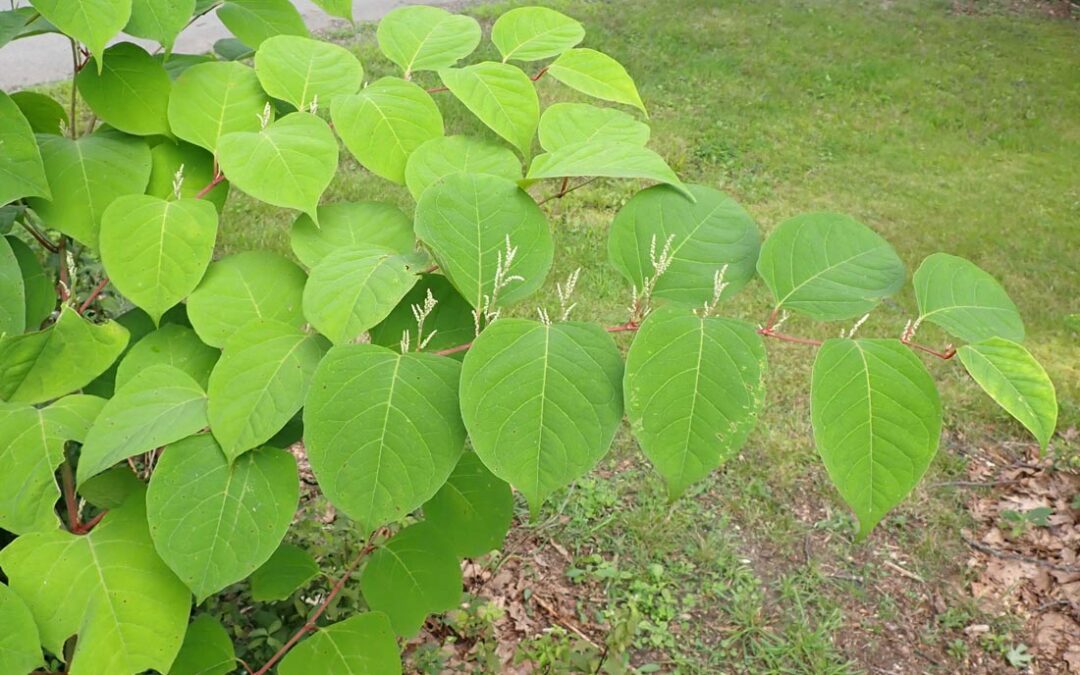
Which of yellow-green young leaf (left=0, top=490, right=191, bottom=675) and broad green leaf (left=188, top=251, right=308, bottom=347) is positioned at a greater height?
broad green leaf (left=188, top=251, right=308, bottom=347)

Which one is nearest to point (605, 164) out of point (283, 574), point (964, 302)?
point (964, 302)

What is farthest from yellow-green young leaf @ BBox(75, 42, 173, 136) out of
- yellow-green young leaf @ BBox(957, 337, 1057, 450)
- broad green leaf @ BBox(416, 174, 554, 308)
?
yellow-green young leaf @ BBox(957, 337, 1057, 450)

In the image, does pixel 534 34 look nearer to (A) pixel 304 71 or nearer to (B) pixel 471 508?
(A) pixel 304 71

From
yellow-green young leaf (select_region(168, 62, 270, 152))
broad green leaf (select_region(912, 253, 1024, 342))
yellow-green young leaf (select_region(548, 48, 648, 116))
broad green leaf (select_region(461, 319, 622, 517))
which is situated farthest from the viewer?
yellow-green young leaf (select_region(548, 48, 648, 116))

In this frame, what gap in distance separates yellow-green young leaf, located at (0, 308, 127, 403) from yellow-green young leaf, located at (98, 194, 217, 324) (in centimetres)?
5

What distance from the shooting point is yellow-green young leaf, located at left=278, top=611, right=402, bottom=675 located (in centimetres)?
102

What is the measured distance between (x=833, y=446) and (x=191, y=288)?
1.99 feet

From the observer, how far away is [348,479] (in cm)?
75

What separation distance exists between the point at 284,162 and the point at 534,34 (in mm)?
397

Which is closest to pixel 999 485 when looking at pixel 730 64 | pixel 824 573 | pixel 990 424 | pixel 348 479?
pixel 990 424

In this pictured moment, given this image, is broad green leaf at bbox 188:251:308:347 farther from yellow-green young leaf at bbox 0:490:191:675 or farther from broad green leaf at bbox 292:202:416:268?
yellow-green young leaf at bbox 0:490:191:675

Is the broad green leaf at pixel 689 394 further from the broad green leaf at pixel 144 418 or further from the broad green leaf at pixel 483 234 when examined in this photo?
the broad green leaf at pixel 144 418

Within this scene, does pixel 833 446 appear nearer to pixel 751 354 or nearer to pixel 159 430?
pixel 751 354

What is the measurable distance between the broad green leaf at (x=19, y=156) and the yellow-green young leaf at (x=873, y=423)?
750 millimetres
